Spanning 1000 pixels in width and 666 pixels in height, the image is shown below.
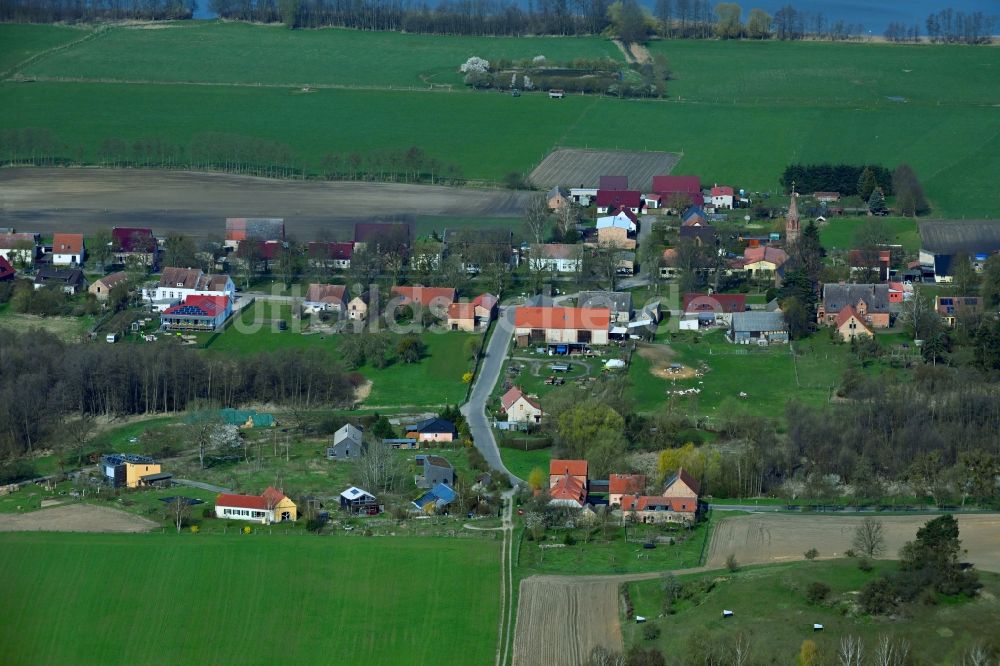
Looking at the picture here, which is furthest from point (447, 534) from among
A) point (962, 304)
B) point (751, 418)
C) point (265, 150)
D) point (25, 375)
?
point (265, 150)

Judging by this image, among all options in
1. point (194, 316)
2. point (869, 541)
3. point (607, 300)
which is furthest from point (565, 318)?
point (869, 541)

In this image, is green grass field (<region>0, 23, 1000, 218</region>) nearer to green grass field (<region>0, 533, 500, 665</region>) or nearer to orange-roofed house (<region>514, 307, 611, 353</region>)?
orange-roofed house (<region>514, 307, 611, 353</region>)

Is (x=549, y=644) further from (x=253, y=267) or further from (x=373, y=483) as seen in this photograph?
(x=253, y=267)

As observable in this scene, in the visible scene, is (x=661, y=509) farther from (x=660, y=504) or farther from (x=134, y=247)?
(x=134, y=247)

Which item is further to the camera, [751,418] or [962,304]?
[962,304]

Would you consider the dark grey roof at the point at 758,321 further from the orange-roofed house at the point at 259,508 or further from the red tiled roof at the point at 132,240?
the red tiled roof at the point at 132,240
